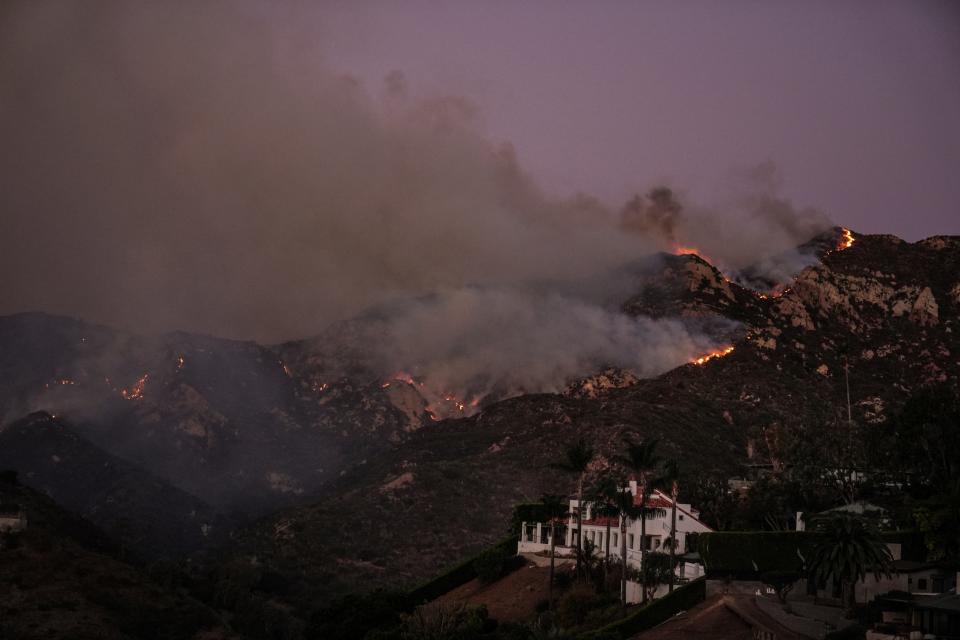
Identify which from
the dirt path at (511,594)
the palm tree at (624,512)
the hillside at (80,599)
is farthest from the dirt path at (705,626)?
the hillside at (80,599)

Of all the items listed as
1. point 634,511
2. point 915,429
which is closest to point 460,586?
point 634,511

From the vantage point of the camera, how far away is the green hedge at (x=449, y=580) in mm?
107125

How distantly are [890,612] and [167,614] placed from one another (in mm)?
83687

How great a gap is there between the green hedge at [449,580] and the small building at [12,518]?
172 feet

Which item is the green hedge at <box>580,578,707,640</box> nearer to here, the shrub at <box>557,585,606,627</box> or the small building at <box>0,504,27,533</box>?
the shrub at <box>557,585,606,627</box>

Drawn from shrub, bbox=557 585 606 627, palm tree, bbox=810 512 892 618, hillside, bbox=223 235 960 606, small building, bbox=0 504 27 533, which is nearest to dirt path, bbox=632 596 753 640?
palm tree, bbox=810 512 892 618

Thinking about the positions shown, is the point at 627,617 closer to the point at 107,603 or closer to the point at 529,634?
the point at 529,634

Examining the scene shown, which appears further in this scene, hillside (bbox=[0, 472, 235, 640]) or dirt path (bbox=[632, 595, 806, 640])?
hillside (bbox=[0, 472, 235, 640])

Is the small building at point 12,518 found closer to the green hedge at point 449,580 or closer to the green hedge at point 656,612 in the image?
the green hedge at point 449,580

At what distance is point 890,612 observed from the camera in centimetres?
6825

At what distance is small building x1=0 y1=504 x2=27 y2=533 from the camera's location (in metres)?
130

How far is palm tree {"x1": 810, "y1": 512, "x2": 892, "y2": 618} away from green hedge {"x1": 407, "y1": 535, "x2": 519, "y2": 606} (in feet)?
146

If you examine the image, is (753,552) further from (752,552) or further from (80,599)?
(80,599)

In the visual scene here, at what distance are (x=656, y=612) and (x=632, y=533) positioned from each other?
2196cm
